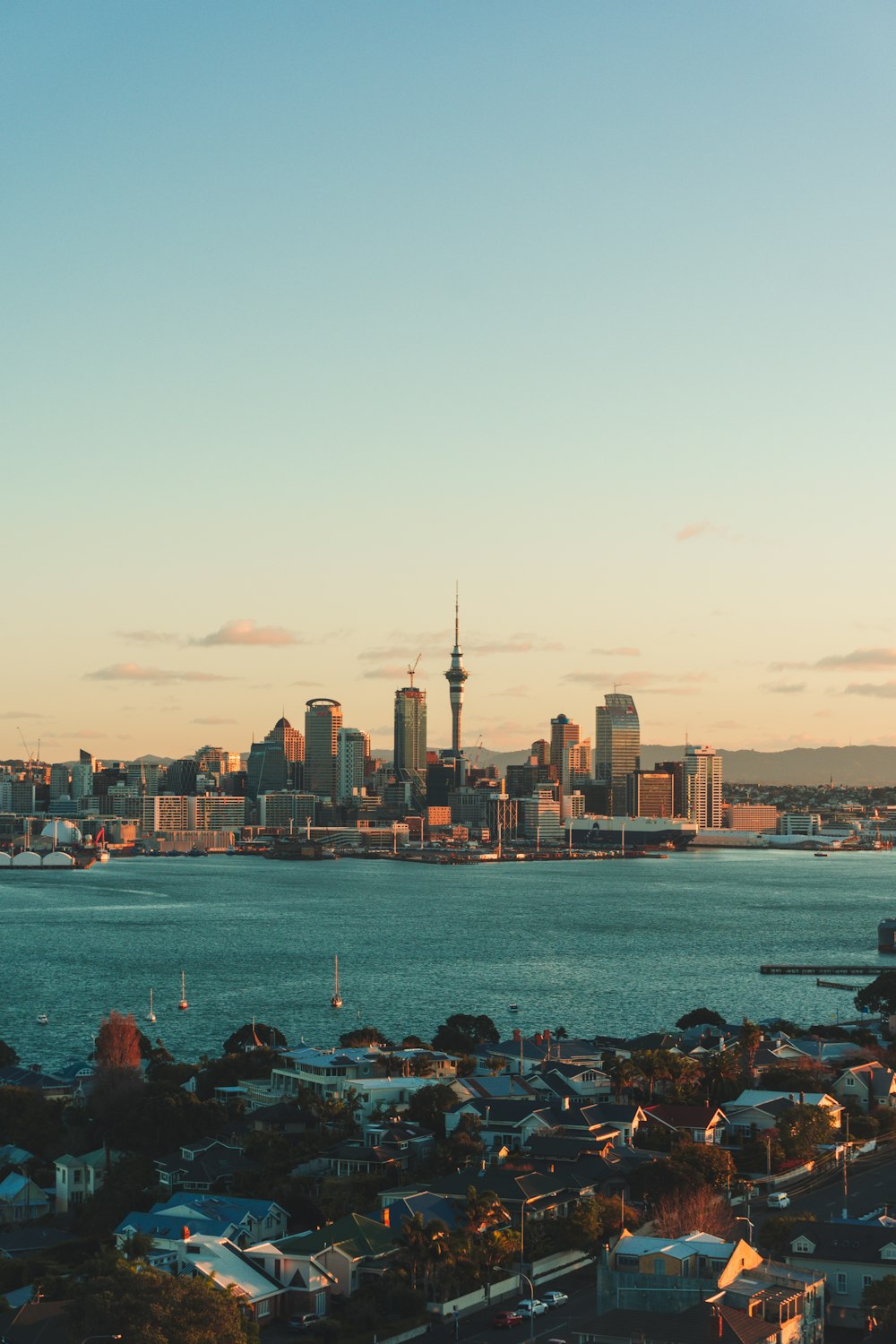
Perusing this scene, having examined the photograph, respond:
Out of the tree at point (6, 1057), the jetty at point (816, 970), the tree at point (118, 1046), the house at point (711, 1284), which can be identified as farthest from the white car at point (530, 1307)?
the jetty at point (816, 970)

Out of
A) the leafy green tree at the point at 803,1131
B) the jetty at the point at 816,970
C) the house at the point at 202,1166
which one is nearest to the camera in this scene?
the house at the point at 202,1166

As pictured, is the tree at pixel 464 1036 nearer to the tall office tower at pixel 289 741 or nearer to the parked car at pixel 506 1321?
the parked car at pixel 506 1321

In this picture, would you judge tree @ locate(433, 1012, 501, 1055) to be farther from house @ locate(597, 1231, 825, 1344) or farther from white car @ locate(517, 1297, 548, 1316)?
house @ locate(597, 1231, 825, 1344)

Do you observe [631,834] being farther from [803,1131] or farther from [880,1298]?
[880,1298]

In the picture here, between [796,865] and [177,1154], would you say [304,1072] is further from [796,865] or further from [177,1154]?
[796,865]

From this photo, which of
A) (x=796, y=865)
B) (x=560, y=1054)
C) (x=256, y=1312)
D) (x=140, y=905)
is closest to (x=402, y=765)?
(x=796, y=865)

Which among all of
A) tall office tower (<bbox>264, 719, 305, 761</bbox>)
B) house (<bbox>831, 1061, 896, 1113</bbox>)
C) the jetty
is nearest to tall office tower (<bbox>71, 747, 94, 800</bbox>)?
tall office tower (<bbox>264, 719, 305, 761</bbox>)
